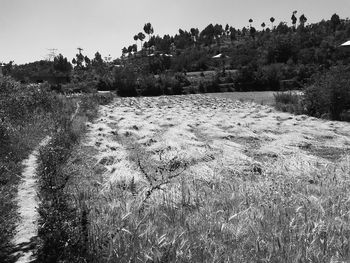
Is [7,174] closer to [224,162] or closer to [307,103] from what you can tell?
[224,162]

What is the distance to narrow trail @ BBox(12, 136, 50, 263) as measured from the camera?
550cm

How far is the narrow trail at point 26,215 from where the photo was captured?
18.1ft

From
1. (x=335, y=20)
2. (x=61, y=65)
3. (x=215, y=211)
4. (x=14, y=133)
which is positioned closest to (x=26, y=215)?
(x=215, y=211)

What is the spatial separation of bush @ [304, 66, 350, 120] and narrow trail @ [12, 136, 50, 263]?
15.3 metres

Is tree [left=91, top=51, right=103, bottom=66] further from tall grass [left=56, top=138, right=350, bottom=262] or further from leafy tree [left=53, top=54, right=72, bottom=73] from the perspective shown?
tall grass [left=56, top=138, right=350, bottom=262]

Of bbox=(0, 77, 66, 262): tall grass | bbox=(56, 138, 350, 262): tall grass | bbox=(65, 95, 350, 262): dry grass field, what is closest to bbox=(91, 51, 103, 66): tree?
bbox=(0, 77, 66, 262): tall grass

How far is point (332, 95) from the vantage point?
19.7 meters

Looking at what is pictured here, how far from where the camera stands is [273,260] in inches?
172

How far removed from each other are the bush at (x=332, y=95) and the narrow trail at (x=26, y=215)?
15347mm

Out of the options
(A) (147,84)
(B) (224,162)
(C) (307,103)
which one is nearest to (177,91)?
(A) (147,84)

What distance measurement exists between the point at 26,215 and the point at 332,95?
17016 mm

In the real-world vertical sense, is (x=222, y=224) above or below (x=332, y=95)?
above

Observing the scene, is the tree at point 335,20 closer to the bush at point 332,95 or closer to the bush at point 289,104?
the bush at point 289,104

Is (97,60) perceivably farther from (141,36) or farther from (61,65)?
(141,36)
